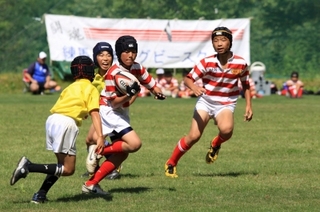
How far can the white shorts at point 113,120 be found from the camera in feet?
30.3

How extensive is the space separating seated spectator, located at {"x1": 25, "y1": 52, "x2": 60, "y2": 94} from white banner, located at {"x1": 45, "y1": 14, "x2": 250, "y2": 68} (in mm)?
2232

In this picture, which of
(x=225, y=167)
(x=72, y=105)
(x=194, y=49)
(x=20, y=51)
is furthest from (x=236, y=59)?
(x=20, y=51)

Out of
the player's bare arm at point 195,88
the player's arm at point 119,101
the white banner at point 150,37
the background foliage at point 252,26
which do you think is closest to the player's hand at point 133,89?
the player's arm at point 119,101

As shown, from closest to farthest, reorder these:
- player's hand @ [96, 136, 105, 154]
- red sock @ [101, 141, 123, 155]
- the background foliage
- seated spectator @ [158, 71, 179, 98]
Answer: player's hand @ [96, 136, 105, 154], red sock @ [101, 141, 123, 155], seated spectator @ [158, 71, 179, 98], the background foliage

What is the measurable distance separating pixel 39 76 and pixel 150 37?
4933 millimetres

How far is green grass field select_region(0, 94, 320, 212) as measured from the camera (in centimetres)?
856

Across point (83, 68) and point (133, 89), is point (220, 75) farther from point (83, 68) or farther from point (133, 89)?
point (83, 68)

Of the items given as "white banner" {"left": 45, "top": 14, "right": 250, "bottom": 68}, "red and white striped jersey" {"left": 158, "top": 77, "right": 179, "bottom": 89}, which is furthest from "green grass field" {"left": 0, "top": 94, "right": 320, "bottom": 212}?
"white banner" {"left": 45, "top": 14, "right": 250, "bottom": 68}

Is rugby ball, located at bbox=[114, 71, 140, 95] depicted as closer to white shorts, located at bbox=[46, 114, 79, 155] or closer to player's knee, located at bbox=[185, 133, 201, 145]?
white shorts, located at bbox=[46, 114, 79, 155]

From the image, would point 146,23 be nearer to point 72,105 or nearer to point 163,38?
point 163,38

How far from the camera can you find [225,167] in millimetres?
11672

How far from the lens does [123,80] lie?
902 cm

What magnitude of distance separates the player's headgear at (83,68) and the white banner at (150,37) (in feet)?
71.7

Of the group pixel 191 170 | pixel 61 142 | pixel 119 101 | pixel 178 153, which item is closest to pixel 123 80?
pixel 119 101
